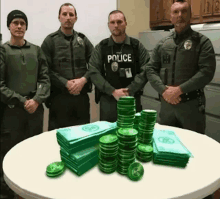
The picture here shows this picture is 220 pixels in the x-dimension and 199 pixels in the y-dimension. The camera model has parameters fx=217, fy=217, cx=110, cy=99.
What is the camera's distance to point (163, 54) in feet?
7.27

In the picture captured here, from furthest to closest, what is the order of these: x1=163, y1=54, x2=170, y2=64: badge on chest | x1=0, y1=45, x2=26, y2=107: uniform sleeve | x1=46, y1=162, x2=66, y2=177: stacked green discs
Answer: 1. x1=163, y1=54, x2=170, y2=64: badge on chest
2. x1=0, y1=45, x2=26, y2=107: uniform sleeve
3. x1=46, y1=162, x2=66, y2=177: stacked green discs

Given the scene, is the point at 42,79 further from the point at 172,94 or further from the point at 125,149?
the point at 125,149

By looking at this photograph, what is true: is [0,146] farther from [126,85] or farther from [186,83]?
[186,83]

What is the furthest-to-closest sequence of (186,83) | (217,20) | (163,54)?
(217,20) < (163,54) < (186,83)

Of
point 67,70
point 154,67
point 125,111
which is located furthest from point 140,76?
point 125,111

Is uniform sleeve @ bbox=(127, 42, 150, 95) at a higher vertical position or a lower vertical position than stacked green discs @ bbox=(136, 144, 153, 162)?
higher

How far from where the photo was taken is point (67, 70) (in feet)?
8.11

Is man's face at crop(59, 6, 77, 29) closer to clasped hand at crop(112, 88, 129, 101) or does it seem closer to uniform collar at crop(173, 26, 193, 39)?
clasped hand at crop(112, 88, 129, 101)

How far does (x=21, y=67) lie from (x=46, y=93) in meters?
0.35

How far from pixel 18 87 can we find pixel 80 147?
140 cm

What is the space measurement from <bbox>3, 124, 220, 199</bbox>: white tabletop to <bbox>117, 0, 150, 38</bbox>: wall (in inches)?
108

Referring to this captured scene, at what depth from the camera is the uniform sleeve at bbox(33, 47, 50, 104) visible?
2229 millimetres

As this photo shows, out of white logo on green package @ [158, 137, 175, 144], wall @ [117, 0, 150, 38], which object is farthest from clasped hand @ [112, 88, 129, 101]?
wall @ [117, 0, 150, 38]

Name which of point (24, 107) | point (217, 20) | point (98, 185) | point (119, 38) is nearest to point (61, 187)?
point (98, 185)
